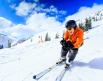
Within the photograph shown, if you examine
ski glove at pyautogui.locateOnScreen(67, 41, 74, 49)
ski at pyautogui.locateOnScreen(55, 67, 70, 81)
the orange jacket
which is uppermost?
the orange jacket

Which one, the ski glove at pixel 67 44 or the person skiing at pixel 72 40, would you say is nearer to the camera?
the person skiing at pixel 72 40

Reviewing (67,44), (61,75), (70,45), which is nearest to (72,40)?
(70,45)

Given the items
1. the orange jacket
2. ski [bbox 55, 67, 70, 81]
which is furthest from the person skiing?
ski [bbox 55, 67, 70, 81]

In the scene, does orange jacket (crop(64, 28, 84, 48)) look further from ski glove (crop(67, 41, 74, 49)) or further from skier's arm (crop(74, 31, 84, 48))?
ski glove (crop(67, 41, 74, 49))

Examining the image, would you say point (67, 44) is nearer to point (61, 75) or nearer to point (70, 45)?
point (70, 45)

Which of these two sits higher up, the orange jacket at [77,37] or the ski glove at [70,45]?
the orange jacket at [77,37]

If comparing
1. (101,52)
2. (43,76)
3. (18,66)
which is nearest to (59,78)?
(43,76)

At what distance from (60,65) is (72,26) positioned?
1987 mm

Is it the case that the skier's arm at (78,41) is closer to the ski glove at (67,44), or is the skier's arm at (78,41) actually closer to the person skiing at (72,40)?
the person skiing at (72,40)

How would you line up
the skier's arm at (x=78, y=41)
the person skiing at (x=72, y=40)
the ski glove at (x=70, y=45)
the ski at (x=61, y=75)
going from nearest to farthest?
1. the ski at (x=61, y=75)
2. the skier's arm at (x=78, y=41)
3. the person skiing at (x=72, y=40)
4. the ski glove at (x=70, y=45)

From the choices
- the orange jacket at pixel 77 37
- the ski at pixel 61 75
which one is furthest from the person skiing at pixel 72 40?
the ski at pixel 61 75

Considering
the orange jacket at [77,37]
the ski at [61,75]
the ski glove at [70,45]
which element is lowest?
the ski at [61,75]

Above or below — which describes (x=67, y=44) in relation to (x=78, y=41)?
below

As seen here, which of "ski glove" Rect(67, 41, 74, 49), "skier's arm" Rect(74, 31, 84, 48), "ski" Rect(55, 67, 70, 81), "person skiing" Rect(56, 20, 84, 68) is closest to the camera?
"ski" Rect(55, 67, 70, 81)
